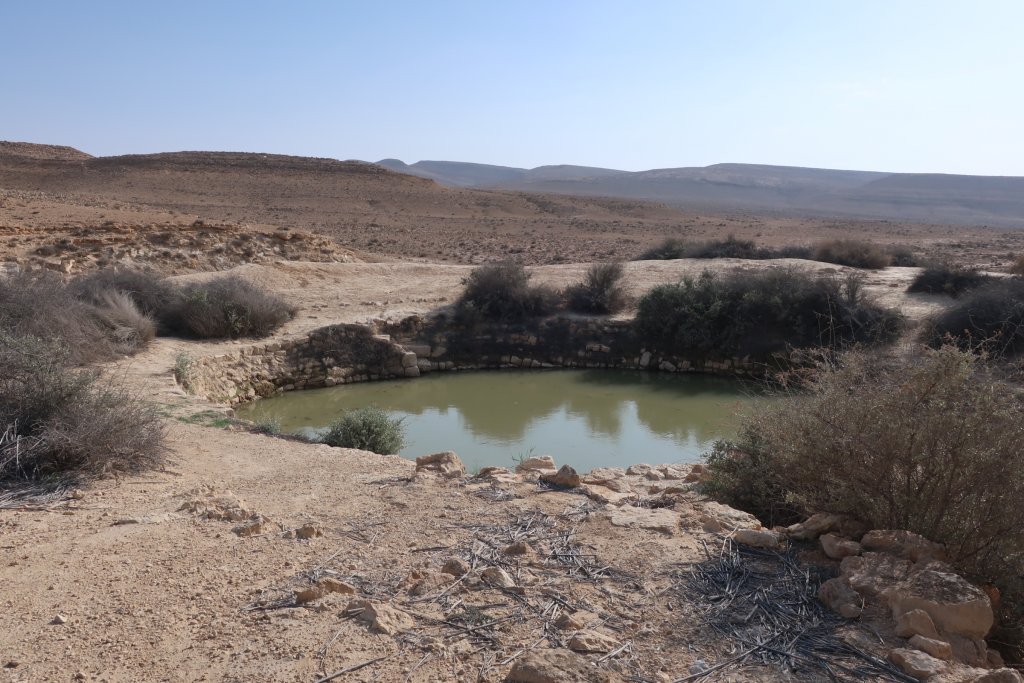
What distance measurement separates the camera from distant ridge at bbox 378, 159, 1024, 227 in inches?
3223

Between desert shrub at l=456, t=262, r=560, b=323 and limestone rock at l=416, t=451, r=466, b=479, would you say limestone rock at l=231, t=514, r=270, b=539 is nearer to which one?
limestone rock at l=416, t=451, r=466, b=479

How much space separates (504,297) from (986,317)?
353 inches

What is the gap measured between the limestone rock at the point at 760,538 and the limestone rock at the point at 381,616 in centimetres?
219

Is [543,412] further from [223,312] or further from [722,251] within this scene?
[722,251]

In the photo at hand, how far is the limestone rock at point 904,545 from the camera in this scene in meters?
4.19

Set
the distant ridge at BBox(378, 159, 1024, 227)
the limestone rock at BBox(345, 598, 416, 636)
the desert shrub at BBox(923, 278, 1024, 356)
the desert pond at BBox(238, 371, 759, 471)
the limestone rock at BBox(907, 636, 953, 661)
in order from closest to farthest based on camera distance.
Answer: the limestone rock at BBox(907, 636, 953, 661)
the limestone rock at BBox(345, 598, 416, 636)
the desert pond at BBox(238, 371, 759, 471)
the desert shrub at BBox(923, 278, 1024, 356)
the distant ridge at BBox(378, 159, 1024, 227)

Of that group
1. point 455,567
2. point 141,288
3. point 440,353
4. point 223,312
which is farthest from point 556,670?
point 141,288

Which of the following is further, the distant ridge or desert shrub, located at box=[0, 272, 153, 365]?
the distant ridge

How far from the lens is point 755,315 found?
15461mm

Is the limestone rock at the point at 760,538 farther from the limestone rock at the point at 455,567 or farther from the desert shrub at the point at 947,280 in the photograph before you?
the desert shrub at the point at 947,280

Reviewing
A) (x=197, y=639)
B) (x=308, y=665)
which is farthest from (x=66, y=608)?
(x=308, y=665)

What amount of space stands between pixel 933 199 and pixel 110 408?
10107cm

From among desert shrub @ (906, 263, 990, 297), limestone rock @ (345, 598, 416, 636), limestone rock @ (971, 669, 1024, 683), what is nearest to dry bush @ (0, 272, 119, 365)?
limestone rock @ (345, 598, 416, 636)

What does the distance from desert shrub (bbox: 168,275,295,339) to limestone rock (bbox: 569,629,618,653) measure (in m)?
11.8
